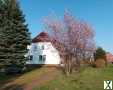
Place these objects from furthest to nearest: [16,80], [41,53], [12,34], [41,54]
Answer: [41,53] → [41,54] → [12,34] → [16,80]

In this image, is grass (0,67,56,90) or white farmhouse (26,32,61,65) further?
white farmhouse (26,32,61,65)

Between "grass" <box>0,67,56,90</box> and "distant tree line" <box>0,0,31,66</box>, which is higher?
"distant tree line" <box>0,0,31,66</box>

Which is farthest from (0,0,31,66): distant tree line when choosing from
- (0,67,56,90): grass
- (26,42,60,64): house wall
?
(26,42,60,64): house wall

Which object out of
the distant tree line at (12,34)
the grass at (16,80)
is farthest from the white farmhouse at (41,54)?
the grass at (16,80)

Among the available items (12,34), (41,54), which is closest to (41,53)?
(41,54)

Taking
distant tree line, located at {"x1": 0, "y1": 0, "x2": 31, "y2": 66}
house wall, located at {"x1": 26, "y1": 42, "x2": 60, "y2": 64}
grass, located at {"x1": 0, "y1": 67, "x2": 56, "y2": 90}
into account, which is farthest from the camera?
house wall, located at {"x1": 26, "y1": 42, "x2": 60, "y2": 64}

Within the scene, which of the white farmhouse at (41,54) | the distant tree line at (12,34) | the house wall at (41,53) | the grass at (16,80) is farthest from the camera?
the white farmhouse at (41,54)

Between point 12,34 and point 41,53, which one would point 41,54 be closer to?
point 41,53

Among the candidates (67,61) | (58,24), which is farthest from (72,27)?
(67,61)

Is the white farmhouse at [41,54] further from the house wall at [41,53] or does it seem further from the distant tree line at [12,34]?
the distant tree line at [12,34]

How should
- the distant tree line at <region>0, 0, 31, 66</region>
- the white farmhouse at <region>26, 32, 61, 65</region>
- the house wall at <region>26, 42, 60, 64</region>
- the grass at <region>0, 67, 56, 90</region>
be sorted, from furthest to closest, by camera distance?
the white farmhouse at <region>26, 32, 61, 65</region>, the house wall at <region>26, 42, 60, 64</region>, the distant tree line at <region>0, 0, 31, 66</region>, the grass at <region>0, 67, 56, 90</region>

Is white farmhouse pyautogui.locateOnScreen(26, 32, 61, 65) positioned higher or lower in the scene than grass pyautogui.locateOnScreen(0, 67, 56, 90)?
higher

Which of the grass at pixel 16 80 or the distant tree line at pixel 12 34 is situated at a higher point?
the distant tree line at pixel 12 34

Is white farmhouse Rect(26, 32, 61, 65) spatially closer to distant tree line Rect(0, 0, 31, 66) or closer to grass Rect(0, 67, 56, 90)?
distant tree line Rect(0, 0, 31, 66)
